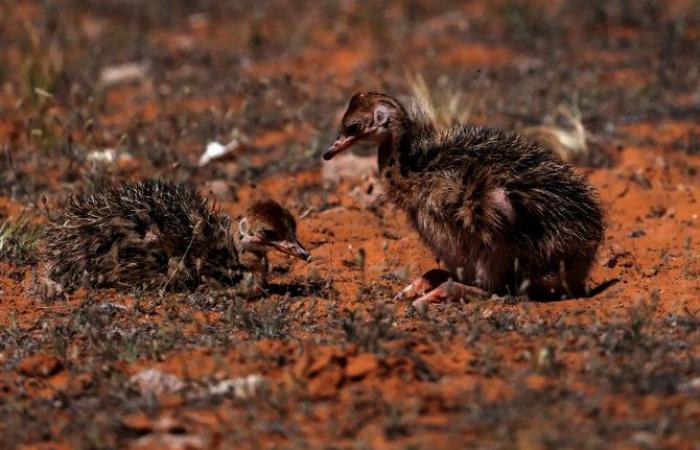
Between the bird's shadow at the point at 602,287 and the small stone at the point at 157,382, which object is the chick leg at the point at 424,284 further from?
the small stone at the point at 157,382

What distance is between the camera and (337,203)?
990 centimetres

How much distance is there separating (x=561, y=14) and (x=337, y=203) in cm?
627

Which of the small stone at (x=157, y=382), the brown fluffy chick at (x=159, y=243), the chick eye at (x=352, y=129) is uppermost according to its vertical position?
the chick eye at (x=352, y=129)

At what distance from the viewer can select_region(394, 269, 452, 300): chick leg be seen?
7.74m

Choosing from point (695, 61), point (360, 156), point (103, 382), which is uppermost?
point (695, 61)

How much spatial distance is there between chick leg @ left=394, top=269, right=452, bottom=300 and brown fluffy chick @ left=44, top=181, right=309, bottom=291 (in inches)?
26.9

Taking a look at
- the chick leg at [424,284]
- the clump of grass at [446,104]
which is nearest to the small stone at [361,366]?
the chick leg at [424,284]

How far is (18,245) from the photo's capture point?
8531 millimetres

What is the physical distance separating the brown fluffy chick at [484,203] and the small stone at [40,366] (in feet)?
7.38

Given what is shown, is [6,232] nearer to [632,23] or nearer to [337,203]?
[337,203]

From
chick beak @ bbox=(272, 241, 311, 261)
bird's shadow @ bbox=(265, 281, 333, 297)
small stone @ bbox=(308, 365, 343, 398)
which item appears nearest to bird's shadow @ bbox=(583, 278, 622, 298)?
bird's shadow @ bbox=(265, 281, 333, 297)

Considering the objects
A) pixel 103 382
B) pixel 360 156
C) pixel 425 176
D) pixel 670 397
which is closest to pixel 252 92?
pixel 360 156

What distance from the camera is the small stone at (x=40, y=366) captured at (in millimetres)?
6297

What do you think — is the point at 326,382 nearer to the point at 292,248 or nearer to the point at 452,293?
the point at 452,293
